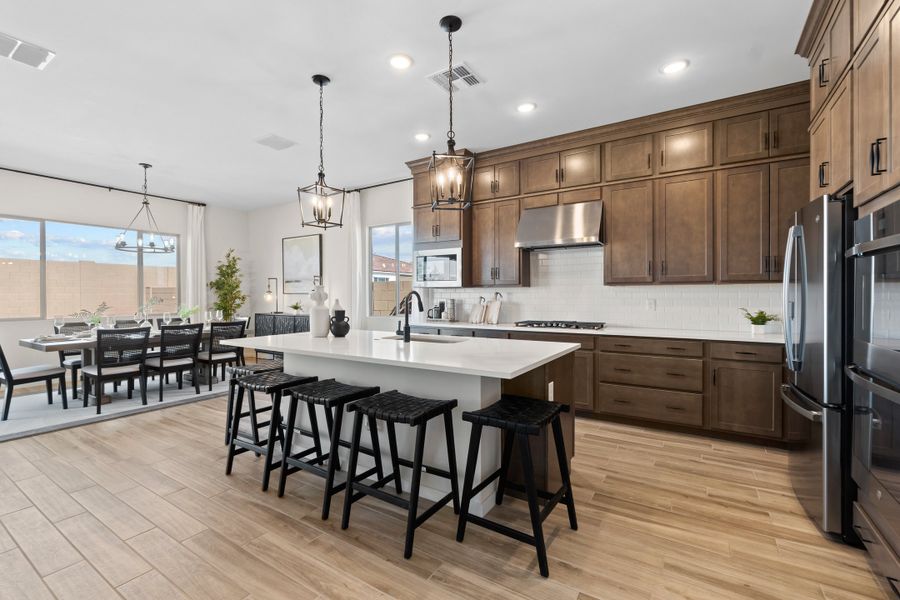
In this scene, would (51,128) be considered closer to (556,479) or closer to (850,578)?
(556,479)

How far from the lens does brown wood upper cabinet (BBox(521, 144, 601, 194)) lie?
14.3 feet

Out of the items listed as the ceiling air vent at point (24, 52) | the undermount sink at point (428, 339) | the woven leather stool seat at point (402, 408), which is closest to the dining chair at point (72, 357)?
the ceiling air vent at point (24, 52)

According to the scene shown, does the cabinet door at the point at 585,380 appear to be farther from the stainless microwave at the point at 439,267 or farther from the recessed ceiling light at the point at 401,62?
the recessed ceiling light at the point at 401,62

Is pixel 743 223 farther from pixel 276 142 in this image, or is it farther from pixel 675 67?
pixel 276 142

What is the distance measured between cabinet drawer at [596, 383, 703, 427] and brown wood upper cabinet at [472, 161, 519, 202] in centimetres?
238

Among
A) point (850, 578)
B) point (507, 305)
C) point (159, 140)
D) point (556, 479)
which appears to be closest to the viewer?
point (850, 578)

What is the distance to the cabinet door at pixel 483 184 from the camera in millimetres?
5020

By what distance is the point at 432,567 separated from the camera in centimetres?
191

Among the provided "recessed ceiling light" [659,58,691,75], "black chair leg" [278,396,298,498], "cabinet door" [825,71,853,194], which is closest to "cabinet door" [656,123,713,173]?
"recessed ceiling light" [659,58,691,75]

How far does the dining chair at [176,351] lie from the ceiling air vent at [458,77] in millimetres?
3875

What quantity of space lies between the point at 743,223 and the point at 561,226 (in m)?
1.56

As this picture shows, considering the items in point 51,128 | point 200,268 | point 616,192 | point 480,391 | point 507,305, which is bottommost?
point 480,391

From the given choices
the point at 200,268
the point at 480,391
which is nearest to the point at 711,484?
the point at 480,391

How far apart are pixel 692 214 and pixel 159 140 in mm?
5511
